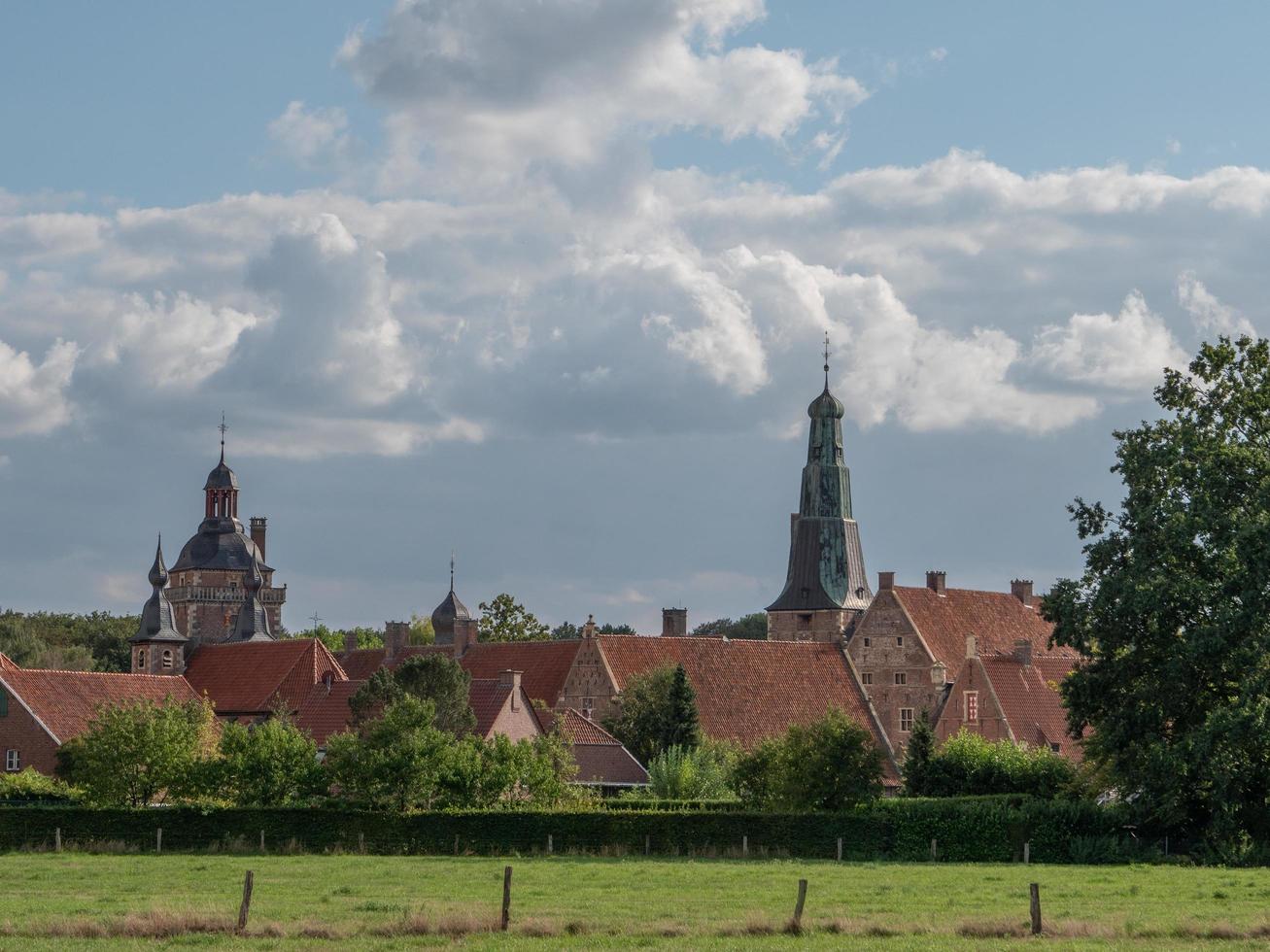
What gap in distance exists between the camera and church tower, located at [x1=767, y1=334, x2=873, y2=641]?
10244cm

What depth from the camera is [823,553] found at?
339 ft

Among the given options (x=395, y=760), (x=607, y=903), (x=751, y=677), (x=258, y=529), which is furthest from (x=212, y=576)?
(x=607, y=903)

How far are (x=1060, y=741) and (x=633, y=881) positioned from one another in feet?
151

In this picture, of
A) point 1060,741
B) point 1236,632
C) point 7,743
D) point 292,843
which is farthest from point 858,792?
point 7,743

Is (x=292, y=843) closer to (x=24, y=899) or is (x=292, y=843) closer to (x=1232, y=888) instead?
(x=24, y=899)

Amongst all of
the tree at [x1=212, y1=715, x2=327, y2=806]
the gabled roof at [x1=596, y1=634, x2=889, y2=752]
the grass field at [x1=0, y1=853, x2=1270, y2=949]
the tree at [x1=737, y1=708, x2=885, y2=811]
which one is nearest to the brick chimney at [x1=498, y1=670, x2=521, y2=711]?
the gabled roof at [x1=596, y1=634, x2=889, y2=752]

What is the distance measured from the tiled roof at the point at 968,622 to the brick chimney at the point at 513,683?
75.6 feet

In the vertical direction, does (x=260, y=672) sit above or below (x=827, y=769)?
above

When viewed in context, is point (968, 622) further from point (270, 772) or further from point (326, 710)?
point (270, 772)

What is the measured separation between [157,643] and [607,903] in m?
72.3

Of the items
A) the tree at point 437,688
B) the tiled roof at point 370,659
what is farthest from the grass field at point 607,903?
the tiled roof at point 370,659

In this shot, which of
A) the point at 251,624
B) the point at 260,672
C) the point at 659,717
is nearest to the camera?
the point at 659,717

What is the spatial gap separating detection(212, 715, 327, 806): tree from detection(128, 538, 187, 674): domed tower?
146ft

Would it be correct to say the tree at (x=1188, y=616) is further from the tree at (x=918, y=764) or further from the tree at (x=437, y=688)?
the tree at (x=437, y=688)
